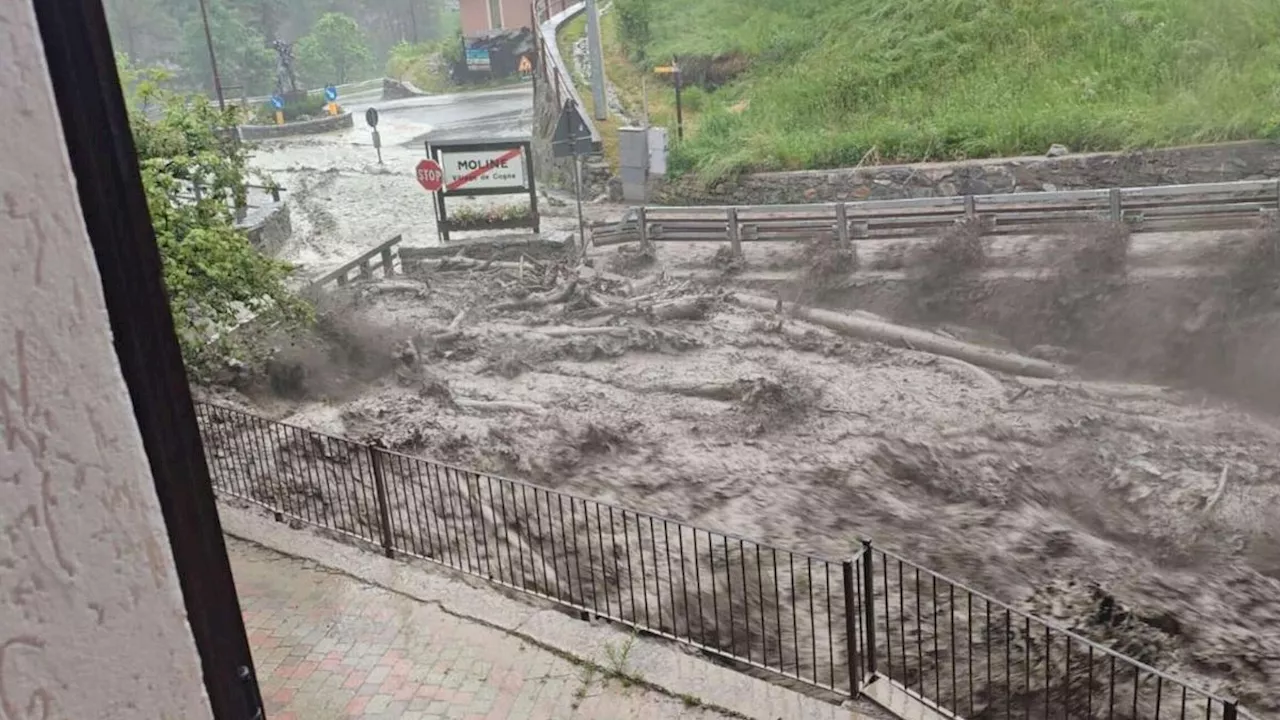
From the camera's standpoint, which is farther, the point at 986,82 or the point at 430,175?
the point at 986,82

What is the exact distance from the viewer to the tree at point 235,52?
68.6 m

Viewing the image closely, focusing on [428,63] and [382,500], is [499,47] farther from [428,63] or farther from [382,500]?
[382,500]

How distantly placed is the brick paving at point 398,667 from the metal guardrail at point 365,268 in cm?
1010

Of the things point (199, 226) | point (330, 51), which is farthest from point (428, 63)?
point (199, 226)

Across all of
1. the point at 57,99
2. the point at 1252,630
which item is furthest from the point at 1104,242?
the point at 57,99

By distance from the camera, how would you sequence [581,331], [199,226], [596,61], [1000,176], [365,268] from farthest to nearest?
[596,61] < [1000,176] < [365,268] < [581,331] < [199,226]

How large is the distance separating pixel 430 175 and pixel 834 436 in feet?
37.0

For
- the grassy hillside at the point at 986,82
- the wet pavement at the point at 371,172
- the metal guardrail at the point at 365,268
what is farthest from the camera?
the wet pavement at the point at 371,172

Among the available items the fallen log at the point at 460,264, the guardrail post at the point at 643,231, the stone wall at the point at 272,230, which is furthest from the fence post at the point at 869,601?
the stone wall at the point at 272,230

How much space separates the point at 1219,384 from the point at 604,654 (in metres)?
10.6

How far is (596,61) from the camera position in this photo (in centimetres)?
2873

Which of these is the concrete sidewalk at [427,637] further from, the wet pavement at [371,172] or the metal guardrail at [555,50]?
the metal guardrail at [555,50]

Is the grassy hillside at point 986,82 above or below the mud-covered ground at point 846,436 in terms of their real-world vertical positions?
above

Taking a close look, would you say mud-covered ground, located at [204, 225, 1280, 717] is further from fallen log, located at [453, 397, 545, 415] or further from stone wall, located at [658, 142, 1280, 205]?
stone wall, located at [658, 142, 1280, 205]
